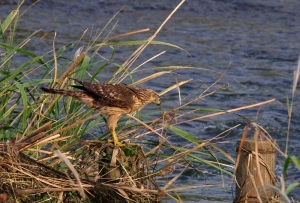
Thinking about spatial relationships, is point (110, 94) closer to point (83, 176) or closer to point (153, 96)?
point (153, 96)

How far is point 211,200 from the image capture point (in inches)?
249

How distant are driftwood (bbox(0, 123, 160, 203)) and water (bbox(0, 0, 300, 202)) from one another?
5.55ft

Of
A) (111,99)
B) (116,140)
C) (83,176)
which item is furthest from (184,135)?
(83,176)

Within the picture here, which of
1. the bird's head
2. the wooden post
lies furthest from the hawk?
the wooden post

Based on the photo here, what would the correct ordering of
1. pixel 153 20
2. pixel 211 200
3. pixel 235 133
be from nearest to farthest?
pixel 211 200 → pixel 235 133 → pixel 153 20

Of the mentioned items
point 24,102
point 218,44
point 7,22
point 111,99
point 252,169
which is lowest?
point 218,44

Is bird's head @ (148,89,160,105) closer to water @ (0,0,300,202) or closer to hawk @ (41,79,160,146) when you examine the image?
hawk @ (41,79,160,146)

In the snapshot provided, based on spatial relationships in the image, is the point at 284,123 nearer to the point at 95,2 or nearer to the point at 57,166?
the point at 57,166

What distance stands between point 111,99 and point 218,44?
321 inches

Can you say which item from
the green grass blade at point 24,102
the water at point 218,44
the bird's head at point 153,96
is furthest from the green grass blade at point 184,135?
the water at point 218,44

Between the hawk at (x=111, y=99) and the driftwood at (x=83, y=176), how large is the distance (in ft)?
0.65

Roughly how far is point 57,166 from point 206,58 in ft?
23.8

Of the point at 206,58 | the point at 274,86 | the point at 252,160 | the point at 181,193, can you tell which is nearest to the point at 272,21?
the point at 206,58

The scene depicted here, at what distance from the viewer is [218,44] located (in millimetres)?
12914
